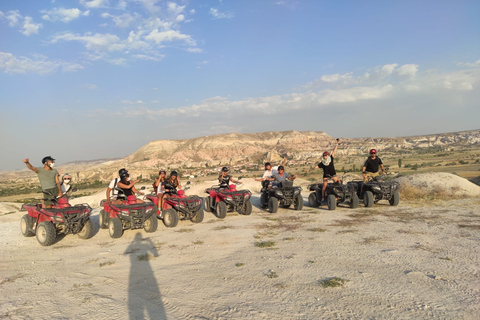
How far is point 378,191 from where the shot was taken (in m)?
12.1

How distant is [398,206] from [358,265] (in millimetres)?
7835

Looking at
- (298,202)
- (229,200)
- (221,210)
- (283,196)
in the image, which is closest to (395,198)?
(298,202)

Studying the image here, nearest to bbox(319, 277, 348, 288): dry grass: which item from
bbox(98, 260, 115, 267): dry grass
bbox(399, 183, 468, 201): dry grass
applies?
bbox(98, 260, 115, 267): dry grass

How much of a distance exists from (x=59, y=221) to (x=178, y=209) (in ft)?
11.5

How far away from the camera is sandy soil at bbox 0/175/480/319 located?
4.17 meters

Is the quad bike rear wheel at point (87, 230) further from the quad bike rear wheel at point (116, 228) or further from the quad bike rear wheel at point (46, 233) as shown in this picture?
the quad bike rear wheel at point (46, 233)

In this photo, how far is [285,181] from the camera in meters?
A: 12.5

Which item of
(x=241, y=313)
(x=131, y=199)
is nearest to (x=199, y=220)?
(x=131, y=199)

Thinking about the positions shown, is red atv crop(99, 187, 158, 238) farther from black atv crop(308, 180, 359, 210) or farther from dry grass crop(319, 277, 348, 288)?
black atv crop(308, 180, 359, 210)

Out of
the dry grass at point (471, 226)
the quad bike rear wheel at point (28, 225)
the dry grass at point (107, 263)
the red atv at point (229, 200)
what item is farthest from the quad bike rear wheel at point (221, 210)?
the dry grass at point (471, 226)

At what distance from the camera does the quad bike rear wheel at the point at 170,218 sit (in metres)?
10.3

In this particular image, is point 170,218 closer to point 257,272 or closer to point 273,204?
point 273,204

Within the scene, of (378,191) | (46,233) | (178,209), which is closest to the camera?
(46,233)

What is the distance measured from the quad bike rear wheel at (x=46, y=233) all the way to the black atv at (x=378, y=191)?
1049 cm
